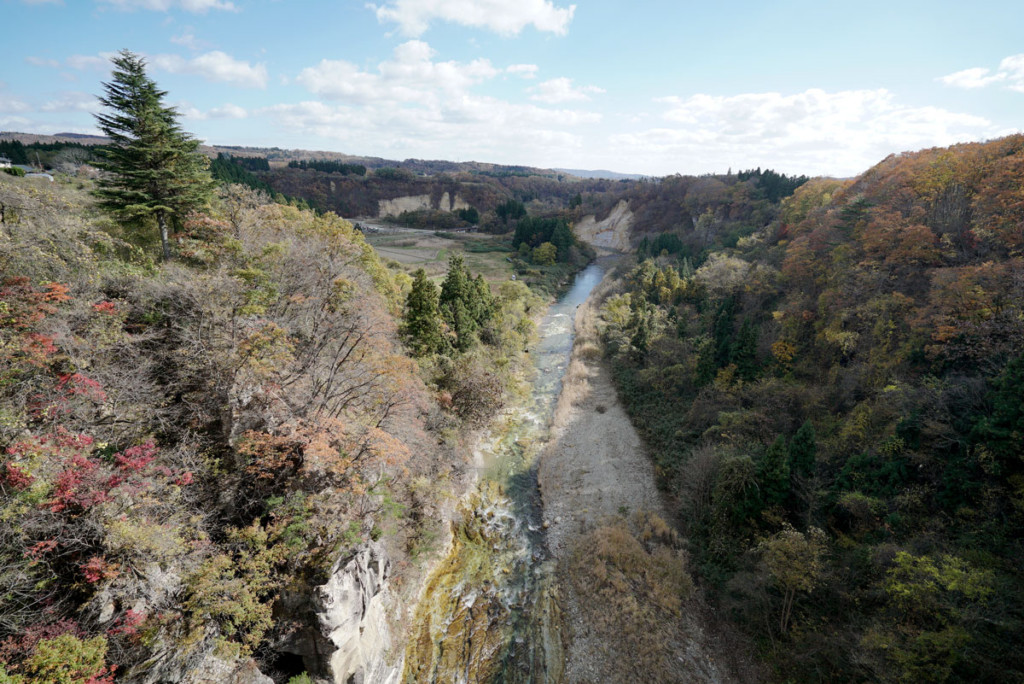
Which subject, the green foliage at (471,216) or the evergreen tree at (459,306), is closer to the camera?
the evergreen tree at (459,306)

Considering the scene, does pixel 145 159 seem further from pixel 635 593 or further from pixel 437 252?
pixel 437 252

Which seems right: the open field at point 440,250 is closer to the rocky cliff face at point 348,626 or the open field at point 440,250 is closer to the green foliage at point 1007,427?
the rocky cliff face at point 348,626

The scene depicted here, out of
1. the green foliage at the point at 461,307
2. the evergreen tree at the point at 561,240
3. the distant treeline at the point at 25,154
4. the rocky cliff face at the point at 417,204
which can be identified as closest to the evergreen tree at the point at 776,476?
the green foliage at the point at 461,307

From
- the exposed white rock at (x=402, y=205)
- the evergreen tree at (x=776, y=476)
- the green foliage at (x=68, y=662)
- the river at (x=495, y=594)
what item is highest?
the exposed white rock at (x=402, y=205)

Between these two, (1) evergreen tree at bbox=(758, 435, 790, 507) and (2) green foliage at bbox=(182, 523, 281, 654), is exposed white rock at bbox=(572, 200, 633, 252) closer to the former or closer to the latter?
(1) evergreen tree at bbox=(758, 435, 790, 507)

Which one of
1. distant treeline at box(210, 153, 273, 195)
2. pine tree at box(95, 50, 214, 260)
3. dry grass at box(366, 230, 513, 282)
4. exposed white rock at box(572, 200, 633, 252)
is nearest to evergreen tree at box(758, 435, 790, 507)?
pine tree at box(95, 50, 214, 260)
